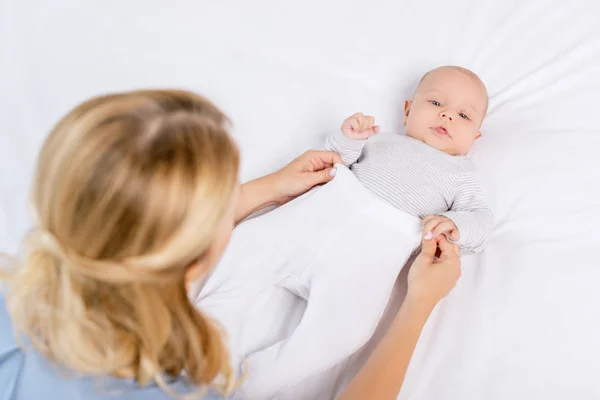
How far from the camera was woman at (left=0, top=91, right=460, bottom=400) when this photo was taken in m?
0.70

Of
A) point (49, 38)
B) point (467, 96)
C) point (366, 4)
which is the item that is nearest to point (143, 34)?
point (49, 38)

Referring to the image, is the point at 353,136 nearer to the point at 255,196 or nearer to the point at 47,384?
the point at 255,196

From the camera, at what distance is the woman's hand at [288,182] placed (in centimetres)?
132

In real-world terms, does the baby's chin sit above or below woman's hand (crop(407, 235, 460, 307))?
above

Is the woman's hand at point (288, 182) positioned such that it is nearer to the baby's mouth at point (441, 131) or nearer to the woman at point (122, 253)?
the baby's mouth at point (441, 131)

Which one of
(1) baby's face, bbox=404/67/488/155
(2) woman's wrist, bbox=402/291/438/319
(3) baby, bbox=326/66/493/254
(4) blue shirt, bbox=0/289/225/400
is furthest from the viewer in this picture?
(1) baby's face, bbox=404/67/488/155

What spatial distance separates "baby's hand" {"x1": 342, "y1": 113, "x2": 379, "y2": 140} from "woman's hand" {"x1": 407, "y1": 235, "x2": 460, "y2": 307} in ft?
0.90

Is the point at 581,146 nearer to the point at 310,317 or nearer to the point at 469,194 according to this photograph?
the point at 469,194

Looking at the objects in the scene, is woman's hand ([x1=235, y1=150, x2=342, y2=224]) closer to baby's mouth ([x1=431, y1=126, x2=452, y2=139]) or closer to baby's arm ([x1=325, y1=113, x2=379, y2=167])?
baby's arm ([x1=325, y1=113, x2=379, y2=167])

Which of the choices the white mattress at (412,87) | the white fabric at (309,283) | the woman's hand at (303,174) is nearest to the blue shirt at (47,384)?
the white fabric at (309,283)

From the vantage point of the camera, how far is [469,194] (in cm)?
131

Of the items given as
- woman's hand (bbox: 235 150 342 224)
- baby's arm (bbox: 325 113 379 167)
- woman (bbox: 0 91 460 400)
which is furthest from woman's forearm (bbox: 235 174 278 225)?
woman (bbox: 0 91 460 400)

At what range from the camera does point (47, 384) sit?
2.67ft

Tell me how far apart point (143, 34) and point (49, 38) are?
0.75ft
